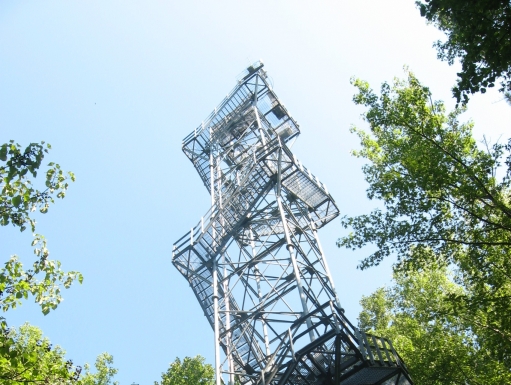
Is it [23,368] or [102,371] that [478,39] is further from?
[102,371]

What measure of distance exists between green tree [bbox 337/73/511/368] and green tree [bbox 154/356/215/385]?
9561 millimetres

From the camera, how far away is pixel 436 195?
12.5 metres

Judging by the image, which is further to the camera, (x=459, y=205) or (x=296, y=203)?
(x=296, y=203)

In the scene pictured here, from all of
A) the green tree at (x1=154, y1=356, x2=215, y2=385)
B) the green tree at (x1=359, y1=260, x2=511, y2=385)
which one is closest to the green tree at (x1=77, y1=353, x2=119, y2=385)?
the green tree at (x1=154, y1=356, x2=215, y2=385)

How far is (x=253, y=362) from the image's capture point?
1432cm

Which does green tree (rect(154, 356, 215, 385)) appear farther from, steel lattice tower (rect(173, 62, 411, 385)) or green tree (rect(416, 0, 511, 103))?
green tree (rect(416, 0, 511, 103))

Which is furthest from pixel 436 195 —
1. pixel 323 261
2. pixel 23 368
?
pixel 23 368

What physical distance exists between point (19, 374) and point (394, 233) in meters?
9.37

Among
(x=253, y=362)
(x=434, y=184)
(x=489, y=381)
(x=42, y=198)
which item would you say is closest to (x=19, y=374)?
(x=42, y=198)

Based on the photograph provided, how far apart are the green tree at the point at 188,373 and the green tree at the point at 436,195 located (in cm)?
956

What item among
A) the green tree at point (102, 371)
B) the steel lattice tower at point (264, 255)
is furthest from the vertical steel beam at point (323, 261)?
the green tree at point (102, 371)

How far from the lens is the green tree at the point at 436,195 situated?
1184 centimetres

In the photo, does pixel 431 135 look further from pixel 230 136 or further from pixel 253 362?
pixel 230 136

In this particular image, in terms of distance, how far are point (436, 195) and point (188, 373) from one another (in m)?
12.6
